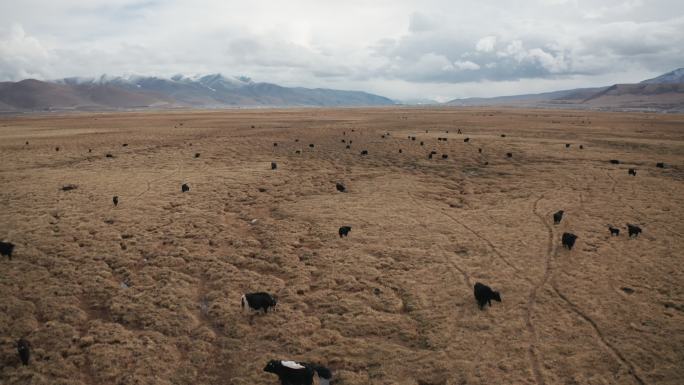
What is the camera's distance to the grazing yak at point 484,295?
432 inches

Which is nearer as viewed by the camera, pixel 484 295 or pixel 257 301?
pixel 257 301

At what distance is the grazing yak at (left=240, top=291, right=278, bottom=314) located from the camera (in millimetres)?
10828

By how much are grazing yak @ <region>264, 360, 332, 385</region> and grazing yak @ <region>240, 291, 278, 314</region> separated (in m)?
2.49

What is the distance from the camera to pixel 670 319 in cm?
1034

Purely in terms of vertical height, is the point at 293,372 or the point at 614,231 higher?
the point at 614,231

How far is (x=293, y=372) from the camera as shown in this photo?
8.16 m

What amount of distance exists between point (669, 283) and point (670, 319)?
2.38m

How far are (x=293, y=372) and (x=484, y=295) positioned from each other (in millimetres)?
5585

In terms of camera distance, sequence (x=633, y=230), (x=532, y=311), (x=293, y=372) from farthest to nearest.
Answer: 1. (x=633, y=230)
2. (x=532, y=311)
3. (x=293, y=372)

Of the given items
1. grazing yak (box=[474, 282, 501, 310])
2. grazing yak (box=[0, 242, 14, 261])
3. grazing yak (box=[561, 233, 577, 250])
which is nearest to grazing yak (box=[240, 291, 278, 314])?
grazing yak (box=[474, 282, 501, 310])

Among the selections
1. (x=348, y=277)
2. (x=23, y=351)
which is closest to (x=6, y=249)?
(x=23, y=351)

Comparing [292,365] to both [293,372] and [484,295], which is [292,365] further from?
[484,295]

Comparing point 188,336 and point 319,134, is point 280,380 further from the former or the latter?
point 319,134

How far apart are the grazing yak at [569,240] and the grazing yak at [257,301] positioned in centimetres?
1039
